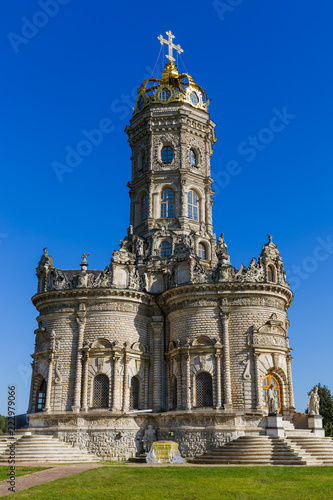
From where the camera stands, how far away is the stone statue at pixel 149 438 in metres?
36.1

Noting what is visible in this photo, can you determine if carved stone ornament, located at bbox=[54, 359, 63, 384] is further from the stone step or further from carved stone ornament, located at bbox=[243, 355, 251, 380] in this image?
carved stone ornament, located at bbox=[243, 355, 251, 380]

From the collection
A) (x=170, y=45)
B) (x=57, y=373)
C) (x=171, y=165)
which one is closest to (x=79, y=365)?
(x=57, y=373)

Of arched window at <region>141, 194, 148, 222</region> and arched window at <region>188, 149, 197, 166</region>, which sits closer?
arched window at <region>141, 194, 148, 222</region>

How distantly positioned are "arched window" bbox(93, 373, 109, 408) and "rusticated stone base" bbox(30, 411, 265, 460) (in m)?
1.22

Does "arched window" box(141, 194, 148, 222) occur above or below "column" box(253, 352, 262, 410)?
above

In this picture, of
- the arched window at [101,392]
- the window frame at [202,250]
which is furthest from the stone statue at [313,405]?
the window frame at [202,250]

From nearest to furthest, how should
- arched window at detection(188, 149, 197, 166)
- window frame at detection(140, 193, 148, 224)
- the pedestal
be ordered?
the pedestal → window frame at detection(140, 193, 148, 224) → arched window at detection(188, 149, 197, 166)

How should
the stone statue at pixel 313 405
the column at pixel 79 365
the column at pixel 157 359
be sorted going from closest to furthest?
the stone statue at pixel 313 405 → the column at pixel 79 365 → the column at pixel 157 359

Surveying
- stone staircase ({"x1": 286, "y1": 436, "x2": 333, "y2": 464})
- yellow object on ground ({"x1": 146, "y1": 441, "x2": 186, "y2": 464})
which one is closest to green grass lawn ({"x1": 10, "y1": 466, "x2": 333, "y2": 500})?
stone staircase ({"x1": 286, "y1": 436, "x2": 333, "y2": 464})

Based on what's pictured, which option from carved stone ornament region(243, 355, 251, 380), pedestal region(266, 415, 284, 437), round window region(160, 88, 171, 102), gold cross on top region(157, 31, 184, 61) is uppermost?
gold cross on top region(157, 31, 184, 61)

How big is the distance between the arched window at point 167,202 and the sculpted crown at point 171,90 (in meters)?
8.24

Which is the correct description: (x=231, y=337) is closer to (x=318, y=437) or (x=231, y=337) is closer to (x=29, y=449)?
(x=318, y=437)

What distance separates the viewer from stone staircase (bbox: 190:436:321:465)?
28.8 meters

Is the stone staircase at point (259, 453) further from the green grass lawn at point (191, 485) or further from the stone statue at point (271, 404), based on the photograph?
the green grass lawn at point (191, 485)
